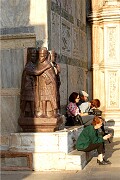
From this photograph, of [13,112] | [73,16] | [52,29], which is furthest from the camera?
[73,16]

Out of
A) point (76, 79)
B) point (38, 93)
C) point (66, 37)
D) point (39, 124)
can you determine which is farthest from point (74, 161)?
point (76, 79)

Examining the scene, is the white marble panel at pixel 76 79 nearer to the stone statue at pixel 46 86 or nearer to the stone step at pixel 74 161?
the stone statue at pixel 46 86

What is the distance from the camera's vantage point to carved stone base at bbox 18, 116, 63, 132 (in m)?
9.67

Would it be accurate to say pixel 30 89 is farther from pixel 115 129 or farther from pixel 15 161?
pixel 115 129

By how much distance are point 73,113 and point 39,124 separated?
237cm

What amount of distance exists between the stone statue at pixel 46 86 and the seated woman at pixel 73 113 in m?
1.86

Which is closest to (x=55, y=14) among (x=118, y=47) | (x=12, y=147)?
(x=12, y=147)

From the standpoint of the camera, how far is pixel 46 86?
9.80 metres

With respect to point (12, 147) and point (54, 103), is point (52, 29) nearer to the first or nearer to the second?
point (54, 103)

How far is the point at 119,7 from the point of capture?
15.5 metres

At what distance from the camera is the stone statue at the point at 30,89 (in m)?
9.78

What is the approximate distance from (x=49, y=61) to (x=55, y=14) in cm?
197

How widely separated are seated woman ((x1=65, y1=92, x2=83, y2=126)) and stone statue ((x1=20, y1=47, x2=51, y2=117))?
1.96 m

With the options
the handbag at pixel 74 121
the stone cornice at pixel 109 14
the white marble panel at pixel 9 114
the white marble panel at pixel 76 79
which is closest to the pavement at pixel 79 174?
the white marble panel at pixel 9 114
